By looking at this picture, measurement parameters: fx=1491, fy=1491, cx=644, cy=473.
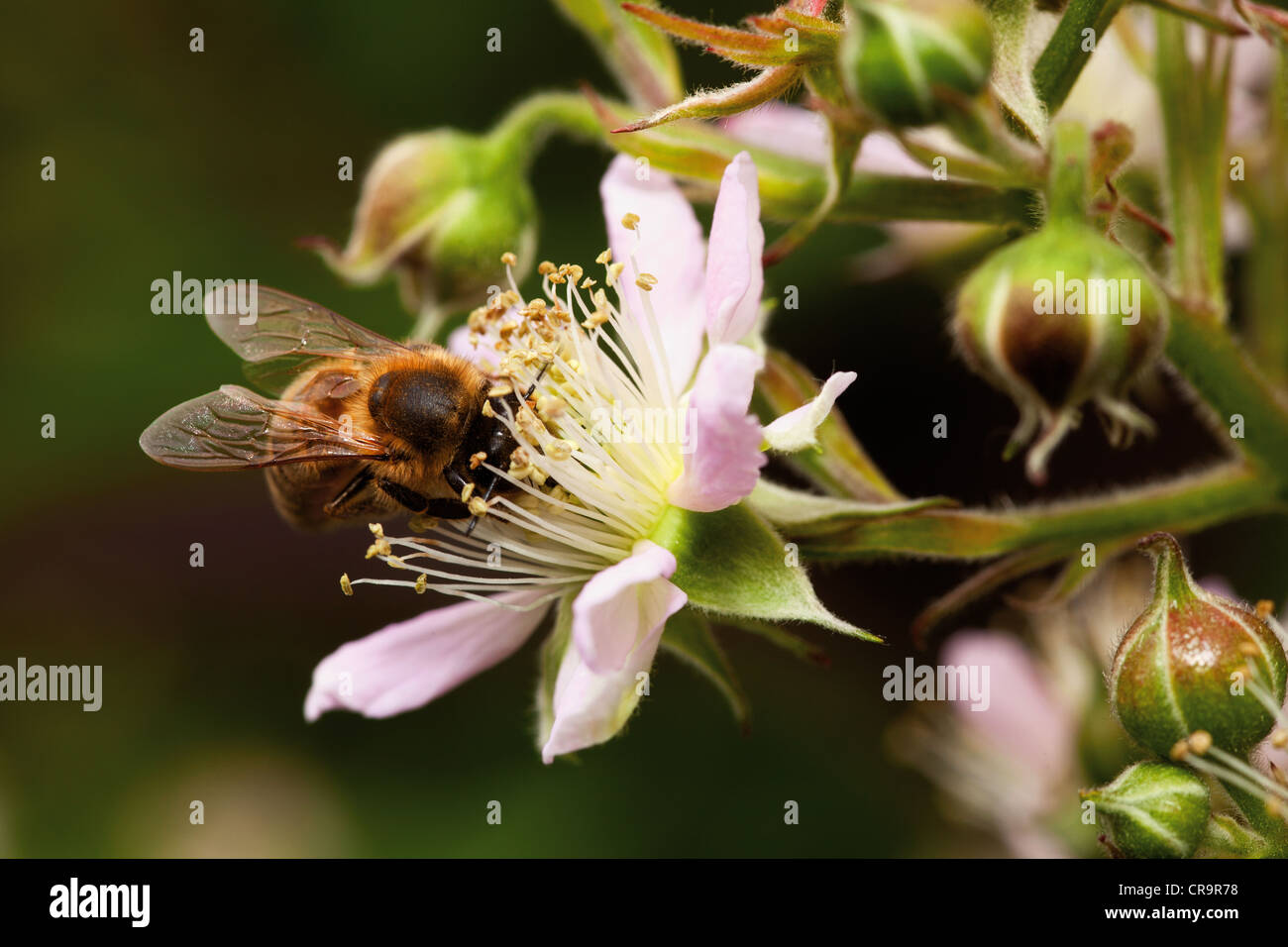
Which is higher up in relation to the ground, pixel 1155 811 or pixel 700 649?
pixel 700 649

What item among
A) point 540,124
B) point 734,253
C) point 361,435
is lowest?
point 361,435

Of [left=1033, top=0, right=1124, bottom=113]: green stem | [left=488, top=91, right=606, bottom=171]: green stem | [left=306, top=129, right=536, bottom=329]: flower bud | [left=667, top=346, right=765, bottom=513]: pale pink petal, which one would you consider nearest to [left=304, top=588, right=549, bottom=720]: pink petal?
[left=667, top=346, right=765, bottom=513]: pale pink petal

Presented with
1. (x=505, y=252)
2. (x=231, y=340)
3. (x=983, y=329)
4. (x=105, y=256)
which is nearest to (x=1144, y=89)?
(x=505, y=252)

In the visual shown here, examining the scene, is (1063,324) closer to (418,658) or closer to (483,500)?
(483,500)

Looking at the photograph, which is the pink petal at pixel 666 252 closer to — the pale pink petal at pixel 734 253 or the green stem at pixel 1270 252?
Answer: the pale pink petal at pixel 734 253

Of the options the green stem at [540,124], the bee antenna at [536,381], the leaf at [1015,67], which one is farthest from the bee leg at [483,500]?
the leaf at [1015,67]

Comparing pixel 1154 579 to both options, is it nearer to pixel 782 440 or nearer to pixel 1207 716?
pixel 1207 716

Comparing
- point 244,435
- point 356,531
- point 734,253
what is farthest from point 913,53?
point 356,531
